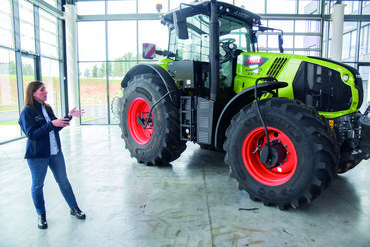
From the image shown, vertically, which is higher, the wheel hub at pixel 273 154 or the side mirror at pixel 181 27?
the side mirror at pixel 181 27

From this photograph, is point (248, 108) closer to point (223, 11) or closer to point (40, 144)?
point (223, 11)

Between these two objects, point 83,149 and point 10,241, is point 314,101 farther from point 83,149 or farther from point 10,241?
point 83,149

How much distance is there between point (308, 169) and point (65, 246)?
246 centimetres

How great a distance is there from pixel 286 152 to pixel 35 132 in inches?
105

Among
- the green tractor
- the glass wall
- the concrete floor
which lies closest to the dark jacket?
the concrete floor

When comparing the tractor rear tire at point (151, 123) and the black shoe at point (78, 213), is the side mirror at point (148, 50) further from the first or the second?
the black shoe at point (78, 213)

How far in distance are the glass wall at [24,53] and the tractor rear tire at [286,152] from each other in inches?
271

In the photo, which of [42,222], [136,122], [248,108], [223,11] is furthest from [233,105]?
[42,222]

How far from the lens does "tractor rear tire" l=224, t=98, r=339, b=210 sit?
2918 mm

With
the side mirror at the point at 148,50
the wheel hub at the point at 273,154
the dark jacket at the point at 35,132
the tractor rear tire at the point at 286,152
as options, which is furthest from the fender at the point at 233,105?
the dark jacket at the point at 35,132

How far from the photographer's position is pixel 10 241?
8.54 ft

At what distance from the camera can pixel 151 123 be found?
205 inches

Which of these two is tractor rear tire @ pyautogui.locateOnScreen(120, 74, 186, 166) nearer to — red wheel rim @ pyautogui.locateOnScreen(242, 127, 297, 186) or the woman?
red wheel rim @ pyautogui.locateOnScreen(242, 127, 297, 186)

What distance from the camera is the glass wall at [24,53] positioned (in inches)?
304
